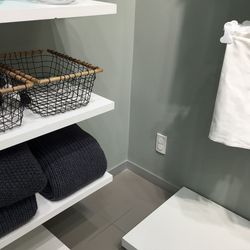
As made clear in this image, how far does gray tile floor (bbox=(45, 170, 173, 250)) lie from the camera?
1280 millimetres

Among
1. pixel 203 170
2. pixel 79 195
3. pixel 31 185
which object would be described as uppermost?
pixel 31 185

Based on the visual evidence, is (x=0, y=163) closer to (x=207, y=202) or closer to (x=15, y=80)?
(x=15, y=80)

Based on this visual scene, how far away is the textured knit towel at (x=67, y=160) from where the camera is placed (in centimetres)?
93

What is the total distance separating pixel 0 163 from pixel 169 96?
814 millimetres

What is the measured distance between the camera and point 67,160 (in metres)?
0.95

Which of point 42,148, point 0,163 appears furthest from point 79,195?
point 0,163

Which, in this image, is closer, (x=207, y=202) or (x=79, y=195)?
(x=79, y=195)

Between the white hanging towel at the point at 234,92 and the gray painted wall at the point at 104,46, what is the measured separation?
54 centimetres

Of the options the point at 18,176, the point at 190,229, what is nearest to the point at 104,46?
the point at 18,176

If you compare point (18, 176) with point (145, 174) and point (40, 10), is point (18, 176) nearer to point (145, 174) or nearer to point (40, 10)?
point (40, 10)

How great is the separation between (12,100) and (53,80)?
5.9 inches

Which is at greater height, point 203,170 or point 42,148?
point 42,148

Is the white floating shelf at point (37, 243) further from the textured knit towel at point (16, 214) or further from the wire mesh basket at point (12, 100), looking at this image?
the wire mesh basket at point (12, 100)

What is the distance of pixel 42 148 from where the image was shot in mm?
958
